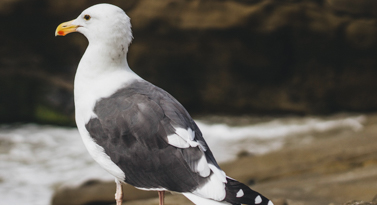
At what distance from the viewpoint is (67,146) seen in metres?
4.60

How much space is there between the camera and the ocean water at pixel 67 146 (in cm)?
366

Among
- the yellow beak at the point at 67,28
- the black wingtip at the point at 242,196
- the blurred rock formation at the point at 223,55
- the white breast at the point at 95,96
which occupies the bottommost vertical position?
the black wingtip at the point at 242,196

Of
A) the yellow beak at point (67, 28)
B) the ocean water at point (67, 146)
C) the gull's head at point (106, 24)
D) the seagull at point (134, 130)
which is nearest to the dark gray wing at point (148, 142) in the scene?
the seagull at point (134, 130)

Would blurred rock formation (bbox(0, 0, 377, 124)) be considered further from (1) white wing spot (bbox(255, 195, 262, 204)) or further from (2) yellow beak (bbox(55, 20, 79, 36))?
(1) white wing spot (bbox(255, 195, 262, 204))

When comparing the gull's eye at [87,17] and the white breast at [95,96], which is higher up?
the gull's eye at [87,17]

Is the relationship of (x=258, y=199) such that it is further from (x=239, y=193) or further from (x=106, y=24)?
(x=106, y=24)

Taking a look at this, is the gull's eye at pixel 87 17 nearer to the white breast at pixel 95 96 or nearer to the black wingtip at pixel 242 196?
the white breast at pixel 95 96

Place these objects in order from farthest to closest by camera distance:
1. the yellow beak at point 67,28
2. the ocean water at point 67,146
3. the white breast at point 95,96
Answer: the ocean water at point 67,146
the yellow beak at point 67,28
the white breast at point 95,96

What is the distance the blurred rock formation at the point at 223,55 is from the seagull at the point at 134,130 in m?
3.07

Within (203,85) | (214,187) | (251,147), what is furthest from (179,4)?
(214,187)

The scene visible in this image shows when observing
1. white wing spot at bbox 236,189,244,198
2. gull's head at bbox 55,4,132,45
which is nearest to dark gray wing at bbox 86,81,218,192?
white wing spot at bbox 236,189,244,198

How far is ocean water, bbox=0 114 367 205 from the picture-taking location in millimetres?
3662

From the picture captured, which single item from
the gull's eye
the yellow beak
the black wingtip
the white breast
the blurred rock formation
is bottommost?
the black wingtip

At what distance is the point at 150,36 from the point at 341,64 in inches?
85.9
